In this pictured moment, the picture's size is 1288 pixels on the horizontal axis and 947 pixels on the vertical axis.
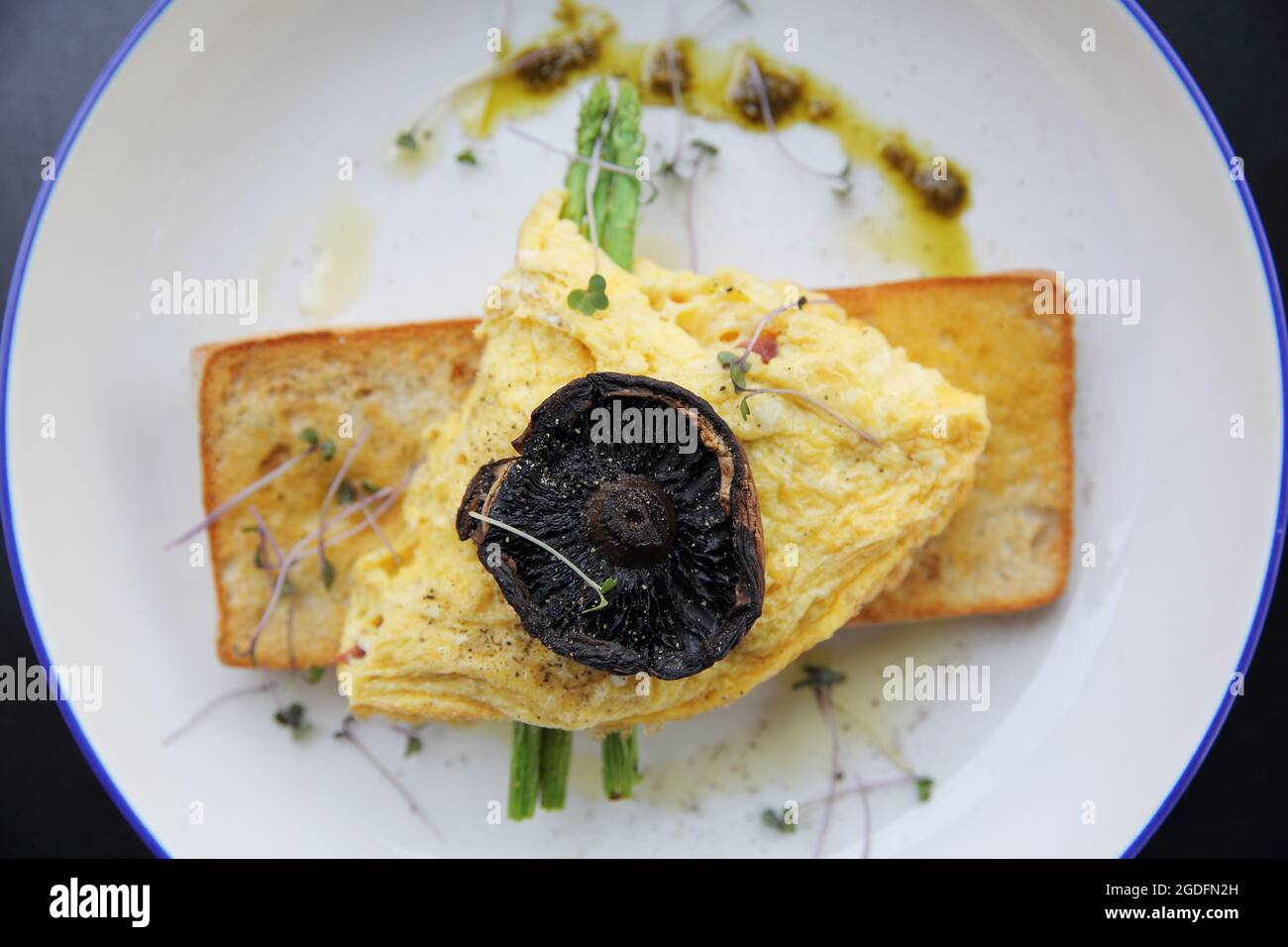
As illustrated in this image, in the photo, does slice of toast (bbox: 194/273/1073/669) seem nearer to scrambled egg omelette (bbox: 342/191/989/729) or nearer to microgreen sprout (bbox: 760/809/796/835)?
scrambled egg omelette (bbox: 342/191/989/729)

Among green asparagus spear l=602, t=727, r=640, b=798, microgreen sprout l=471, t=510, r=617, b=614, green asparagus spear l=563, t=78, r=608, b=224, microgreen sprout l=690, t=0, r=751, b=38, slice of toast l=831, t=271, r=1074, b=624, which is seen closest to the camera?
microgreen sprout l=471, t=510, r=617, b=614

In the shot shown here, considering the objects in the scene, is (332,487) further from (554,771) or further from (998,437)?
(998,437)

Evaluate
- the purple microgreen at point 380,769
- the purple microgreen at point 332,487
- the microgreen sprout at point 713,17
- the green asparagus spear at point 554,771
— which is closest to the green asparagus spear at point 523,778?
the green asparagus spear at point 554,771

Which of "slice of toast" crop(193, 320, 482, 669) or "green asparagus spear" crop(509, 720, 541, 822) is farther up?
"slice of toast" crop(193, 320, 482, 669)

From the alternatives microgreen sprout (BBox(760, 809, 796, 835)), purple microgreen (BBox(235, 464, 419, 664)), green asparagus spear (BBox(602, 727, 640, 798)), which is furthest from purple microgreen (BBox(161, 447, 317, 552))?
microgreen sprout (BBox(760, 809, 796, 835))
